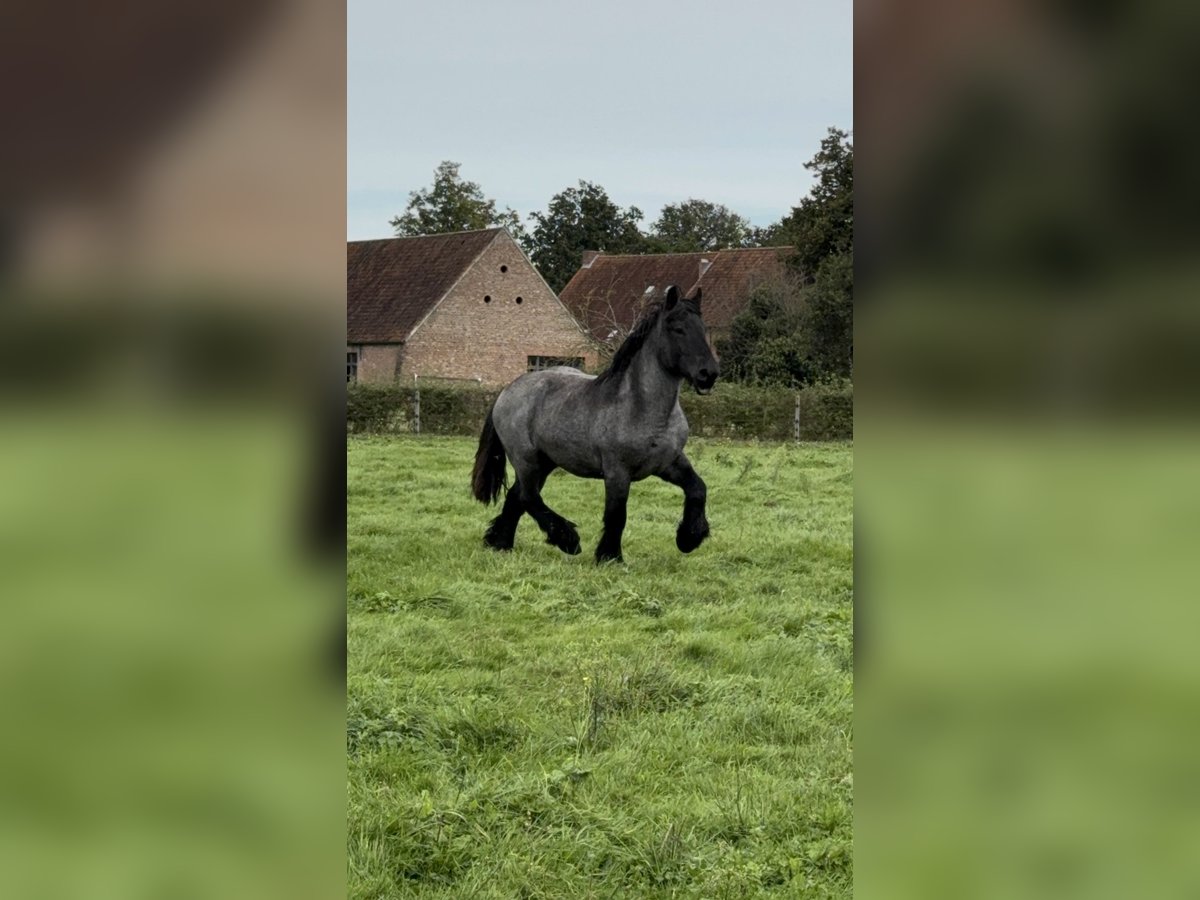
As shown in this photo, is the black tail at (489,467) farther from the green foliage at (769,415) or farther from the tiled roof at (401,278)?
the tiled roof at (401,278)

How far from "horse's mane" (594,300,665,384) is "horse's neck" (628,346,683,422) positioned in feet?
0.21

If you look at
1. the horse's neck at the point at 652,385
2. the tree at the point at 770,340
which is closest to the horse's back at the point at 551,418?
the horse's neck at the point at 652,385

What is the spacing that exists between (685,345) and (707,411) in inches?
528

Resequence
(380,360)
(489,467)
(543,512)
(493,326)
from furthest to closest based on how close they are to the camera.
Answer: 1. (493,326)
2. (380,360)
3. (489,467)
4. (543,512)

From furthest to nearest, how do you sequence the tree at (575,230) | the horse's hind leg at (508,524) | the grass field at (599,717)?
the tree at (575,230) < the horse's hind leg at (508,524) < the grass field at (599,717)

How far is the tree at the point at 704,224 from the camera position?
5506cm

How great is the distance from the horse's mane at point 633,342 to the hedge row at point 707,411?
12.2 meters

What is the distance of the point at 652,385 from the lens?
337 inches

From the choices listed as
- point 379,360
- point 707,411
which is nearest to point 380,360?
point 379,360

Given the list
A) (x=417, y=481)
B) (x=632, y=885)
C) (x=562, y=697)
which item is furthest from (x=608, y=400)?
(x=632, y=885)

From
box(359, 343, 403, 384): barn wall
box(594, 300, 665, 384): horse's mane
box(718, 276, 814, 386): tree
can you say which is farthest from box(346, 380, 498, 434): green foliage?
box(594, 300, 665, 384): horse's mane
